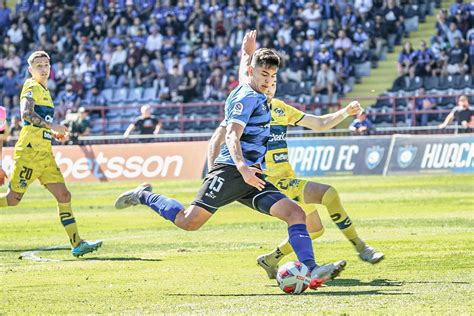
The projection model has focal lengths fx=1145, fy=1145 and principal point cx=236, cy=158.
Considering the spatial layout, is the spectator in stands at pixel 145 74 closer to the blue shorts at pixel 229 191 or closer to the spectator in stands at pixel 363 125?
the spectator in stands at pixel 363 125

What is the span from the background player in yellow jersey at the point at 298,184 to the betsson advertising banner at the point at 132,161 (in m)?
18.8

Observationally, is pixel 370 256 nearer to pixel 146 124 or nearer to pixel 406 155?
pixel 406 155

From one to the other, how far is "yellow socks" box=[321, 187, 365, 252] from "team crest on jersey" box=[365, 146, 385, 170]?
57.8ft

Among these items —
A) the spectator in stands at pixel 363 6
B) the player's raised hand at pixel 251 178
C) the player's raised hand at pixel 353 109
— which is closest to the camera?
the player's raised hand at pixel 251 178

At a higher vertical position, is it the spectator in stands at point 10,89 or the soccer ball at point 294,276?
the soccer ball at point 294,276

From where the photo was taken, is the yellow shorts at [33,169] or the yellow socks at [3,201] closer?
the yellow shorts at [33,169]

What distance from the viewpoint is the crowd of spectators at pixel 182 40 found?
38438mm

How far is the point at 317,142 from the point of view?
30.9 meters

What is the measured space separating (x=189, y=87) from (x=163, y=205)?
28270mm

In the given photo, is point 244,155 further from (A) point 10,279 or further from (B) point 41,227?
(B) point 41,227

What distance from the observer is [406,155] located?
29.8 m

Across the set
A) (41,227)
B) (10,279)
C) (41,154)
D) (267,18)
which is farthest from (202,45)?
(10,279)

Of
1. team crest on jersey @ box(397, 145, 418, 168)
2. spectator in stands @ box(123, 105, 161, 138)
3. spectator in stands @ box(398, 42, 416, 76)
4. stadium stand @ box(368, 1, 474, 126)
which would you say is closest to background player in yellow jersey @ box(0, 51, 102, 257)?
team crest on jersey @ box(397, 145, 418, 168)

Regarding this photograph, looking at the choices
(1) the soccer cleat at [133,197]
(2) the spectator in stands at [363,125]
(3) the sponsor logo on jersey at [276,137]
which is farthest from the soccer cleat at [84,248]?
(2) the spectator in stands at [363,125]
